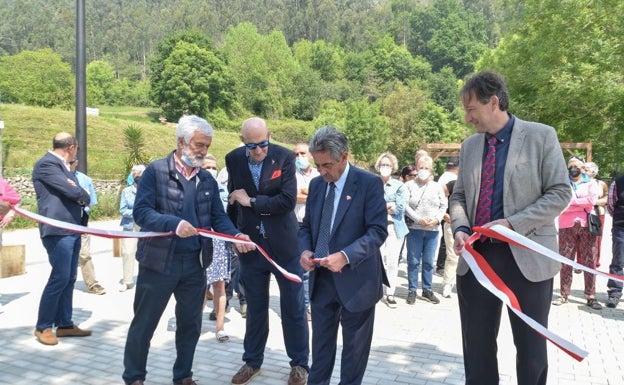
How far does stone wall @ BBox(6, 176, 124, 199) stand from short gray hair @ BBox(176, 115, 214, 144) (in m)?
19.3

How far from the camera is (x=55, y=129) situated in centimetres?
4391

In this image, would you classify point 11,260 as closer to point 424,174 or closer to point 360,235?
point 424,174

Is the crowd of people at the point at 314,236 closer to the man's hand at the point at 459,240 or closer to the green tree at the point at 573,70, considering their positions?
the man's hand at the point at 459,240

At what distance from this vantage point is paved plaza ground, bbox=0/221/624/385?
526 cm

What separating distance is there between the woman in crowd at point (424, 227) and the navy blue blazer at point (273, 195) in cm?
373

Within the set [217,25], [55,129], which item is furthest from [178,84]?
[217,25]

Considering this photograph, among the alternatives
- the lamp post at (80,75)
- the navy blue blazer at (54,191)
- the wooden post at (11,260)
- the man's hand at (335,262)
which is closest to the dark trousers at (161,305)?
the man's hand at (335,262)

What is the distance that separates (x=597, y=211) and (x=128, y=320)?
7737mm

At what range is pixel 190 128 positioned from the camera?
4504 millimetres

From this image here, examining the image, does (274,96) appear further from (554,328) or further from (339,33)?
(554,328)

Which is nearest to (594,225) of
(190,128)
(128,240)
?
(190,128)

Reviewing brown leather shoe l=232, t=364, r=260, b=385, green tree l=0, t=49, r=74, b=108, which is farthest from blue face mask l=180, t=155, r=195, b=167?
green tree l=0, t=49, r=74, b=108

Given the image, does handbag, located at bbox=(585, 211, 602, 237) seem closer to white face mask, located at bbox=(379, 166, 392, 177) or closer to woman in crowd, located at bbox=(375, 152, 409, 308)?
woman in crowd, located at bbox=(375, 152, 409, 308)

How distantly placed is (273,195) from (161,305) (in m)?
1.35
